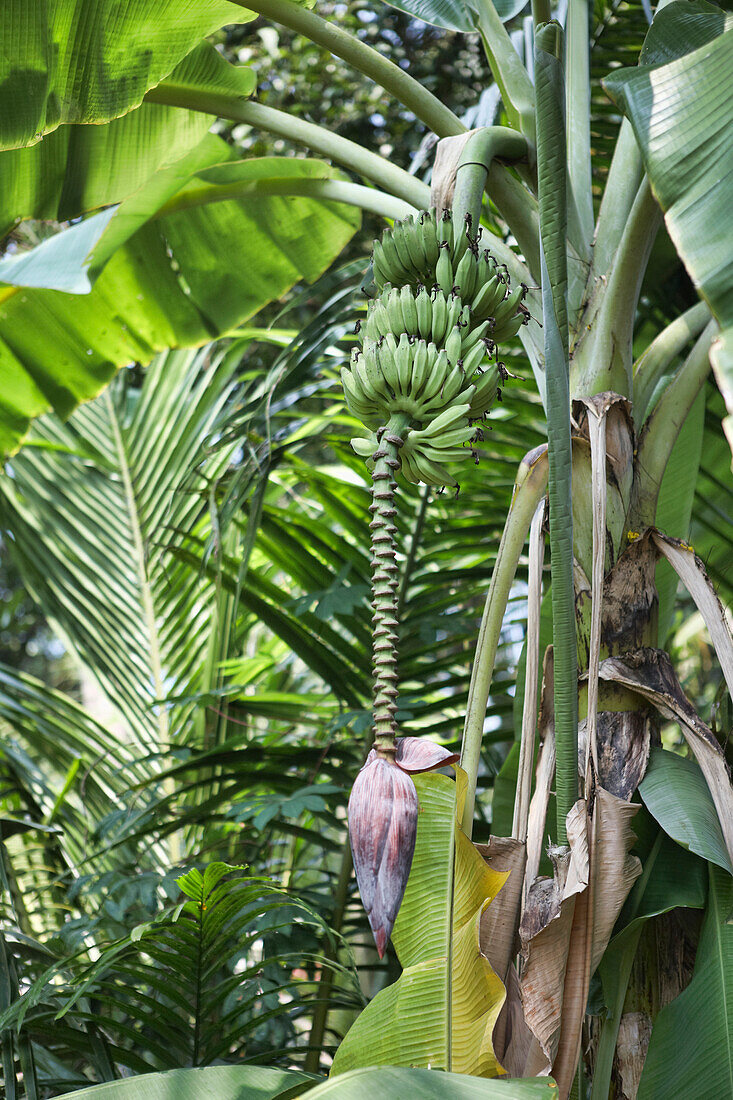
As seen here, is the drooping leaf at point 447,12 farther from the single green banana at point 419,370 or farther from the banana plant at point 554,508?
the single green banana at point 419,370

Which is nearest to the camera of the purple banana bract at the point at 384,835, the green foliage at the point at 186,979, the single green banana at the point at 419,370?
the purple banana bract at the point at 384,835

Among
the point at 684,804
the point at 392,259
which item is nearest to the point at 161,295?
the point at 392,259

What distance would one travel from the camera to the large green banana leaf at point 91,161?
1330mm

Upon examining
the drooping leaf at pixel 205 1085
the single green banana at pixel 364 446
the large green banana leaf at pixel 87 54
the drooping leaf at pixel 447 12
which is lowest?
the drooping leaf at pixel 205 1085

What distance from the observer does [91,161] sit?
1358 millimetres

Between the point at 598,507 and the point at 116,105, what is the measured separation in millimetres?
773

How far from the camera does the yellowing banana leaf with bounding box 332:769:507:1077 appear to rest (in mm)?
672

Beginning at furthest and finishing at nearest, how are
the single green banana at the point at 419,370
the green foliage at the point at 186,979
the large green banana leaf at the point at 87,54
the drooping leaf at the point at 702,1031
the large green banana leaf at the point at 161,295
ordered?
the large green banana leaf at the point at 161,295 < the large green banana leaf at the point at 87,54 < the green foliage at the point at 186,979 < the drooping leaf at the point at 702,1031 < the single green banana at the point at 419,370

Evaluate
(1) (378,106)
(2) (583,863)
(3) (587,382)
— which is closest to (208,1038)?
(2) (583,863)

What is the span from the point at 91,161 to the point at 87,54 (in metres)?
0.32

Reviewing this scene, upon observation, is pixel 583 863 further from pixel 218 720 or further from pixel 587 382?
pixel 218 720

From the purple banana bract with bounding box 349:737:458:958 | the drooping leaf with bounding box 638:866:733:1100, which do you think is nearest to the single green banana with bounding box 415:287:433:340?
the purple banana bract with bounding box 349:737:458:958

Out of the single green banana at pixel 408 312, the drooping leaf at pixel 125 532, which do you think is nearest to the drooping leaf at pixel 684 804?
the single green banana at pixel 408 312

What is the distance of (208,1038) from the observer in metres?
1.03
